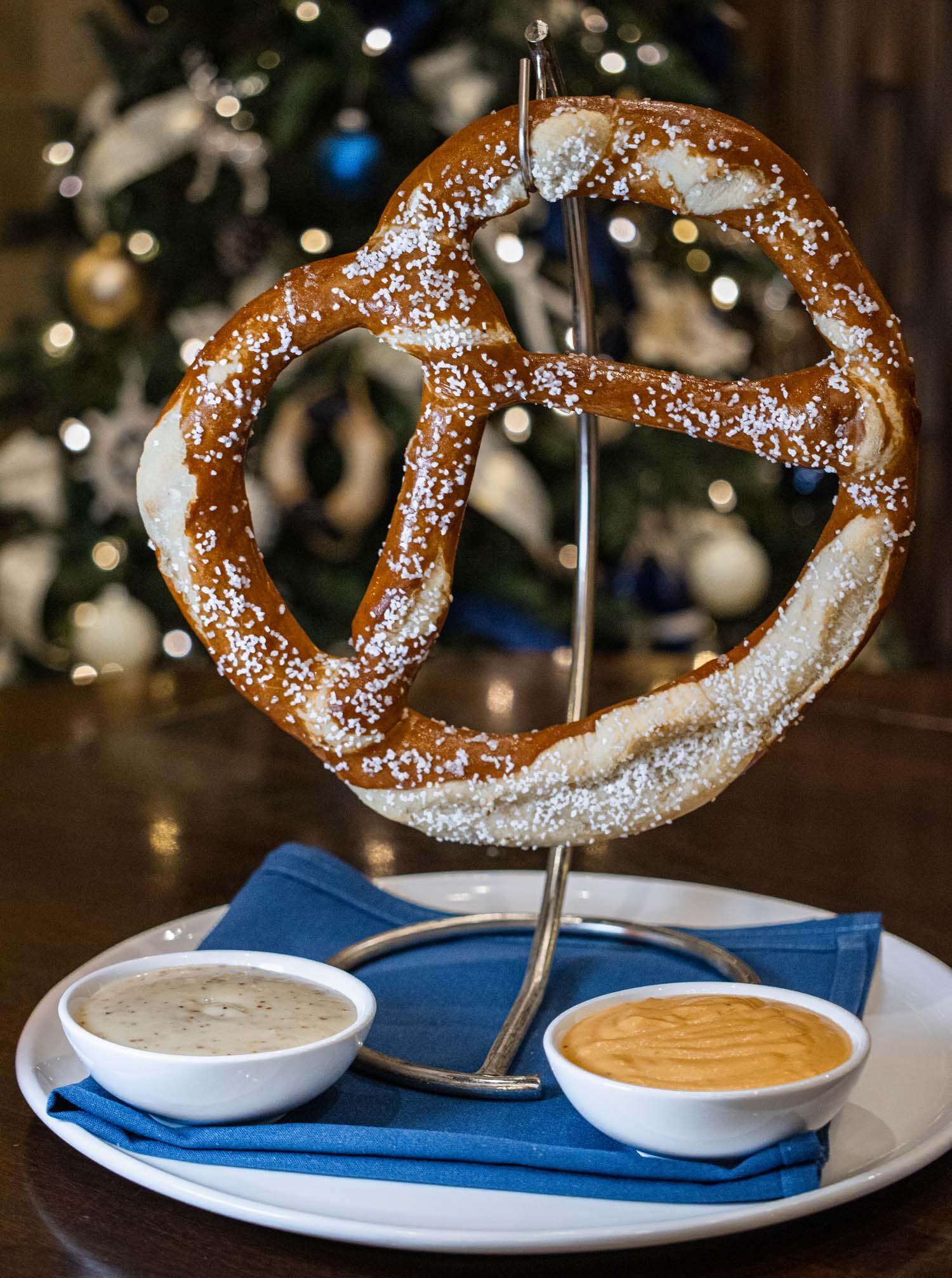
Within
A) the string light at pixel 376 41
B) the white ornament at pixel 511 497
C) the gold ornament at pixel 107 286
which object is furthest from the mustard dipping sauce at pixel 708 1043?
the gold ornament at pixel 107 286

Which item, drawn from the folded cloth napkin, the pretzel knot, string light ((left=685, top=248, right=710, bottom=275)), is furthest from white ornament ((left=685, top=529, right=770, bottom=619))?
the pretzel knot

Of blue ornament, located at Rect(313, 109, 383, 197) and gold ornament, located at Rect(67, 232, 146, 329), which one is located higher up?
blue ornament, located at Rect(313, 109, 383, 197)

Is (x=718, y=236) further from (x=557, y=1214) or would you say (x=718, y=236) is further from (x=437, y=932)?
(x=557, y=1214)

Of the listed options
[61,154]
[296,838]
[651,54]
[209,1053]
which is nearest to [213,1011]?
[209,1053]

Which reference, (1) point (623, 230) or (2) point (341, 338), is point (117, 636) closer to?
(2) point (341, 338)

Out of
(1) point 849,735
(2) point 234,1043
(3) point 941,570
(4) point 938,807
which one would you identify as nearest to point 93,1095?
(2) point 234,1043

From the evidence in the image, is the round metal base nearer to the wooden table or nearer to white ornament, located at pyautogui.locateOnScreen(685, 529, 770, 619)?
the wooden table
